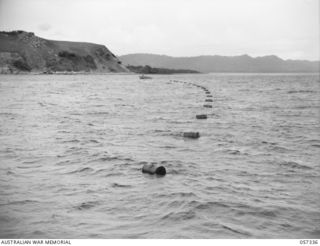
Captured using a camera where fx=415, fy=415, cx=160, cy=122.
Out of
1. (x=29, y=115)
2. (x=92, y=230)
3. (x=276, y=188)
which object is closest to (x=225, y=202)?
(x=276, y=188)

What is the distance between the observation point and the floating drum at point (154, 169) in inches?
618

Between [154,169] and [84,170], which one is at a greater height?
[154,169]

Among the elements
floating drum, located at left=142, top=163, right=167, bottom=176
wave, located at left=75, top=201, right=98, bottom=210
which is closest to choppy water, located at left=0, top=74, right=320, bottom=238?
wave, located at left=75, top=201, right=98, bottom=210

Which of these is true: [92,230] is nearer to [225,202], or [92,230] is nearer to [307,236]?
[225,202]

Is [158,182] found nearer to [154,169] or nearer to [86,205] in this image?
[154,169]

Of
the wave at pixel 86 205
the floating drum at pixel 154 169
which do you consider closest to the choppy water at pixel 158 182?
the wave at pixel 86 205

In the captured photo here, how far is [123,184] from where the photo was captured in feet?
47.9

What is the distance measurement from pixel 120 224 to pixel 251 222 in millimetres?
3512

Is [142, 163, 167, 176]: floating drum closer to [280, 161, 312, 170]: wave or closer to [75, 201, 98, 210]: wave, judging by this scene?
[75, 201, 98, 210]: wave

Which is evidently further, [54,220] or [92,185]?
[92,185]

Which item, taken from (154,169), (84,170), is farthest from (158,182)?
(84,170)

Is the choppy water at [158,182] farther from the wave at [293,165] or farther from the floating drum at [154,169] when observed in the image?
the floating drum at [154,169]

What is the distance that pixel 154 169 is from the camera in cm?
1566

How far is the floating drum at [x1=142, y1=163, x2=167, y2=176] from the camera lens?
1569 cm
